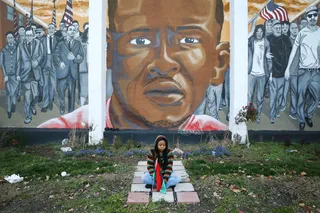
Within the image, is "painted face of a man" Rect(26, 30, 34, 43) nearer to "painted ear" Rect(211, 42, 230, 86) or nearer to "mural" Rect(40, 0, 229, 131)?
"mural" Rect(40, 0, 229, 131)

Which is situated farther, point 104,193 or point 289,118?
point 289,118

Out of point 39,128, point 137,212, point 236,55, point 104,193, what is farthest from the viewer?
point 39,128

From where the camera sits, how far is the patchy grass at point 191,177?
12.9 ft

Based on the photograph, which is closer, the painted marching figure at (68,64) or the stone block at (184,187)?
the stone block at (184,187)

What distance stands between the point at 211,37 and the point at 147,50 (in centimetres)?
223

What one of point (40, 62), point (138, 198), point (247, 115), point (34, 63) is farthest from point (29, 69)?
point (247, 115)

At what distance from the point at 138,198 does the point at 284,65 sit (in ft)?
23.2

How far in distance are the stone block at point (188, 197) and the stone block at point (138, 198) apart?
506 millimetres

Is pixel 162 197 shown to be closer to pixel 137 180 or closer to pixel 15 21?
pixel 137 180

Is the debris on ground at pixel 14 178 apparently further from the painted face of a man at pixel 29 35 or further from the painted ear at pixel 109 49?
the painted face of a man at pixel 29 35

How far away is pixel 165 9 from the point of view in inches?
350

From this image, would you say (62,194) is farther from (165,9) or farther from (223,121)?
(165,9)

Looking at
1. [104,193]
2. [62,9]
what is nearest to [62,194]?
[104,193]

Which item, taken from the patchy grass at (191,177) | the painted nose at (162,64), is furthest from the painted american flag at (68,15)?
the patchy grass at (191,177)
